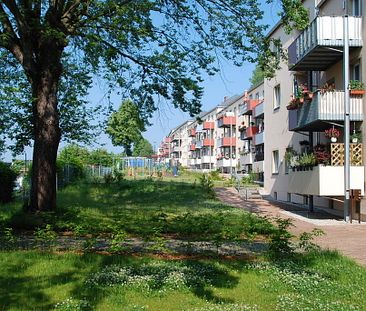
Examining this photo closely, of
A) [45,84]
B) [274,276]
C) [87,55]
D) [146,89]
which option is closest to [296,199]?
[146,89]

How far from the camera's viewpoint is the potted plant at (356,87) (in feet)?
54.9

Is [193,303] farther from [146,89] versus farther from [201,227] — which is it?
[146,89]

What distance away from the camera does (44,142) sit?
→ 13.3 metres

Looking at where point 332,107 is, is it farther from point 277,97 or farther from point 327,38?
point 277,97

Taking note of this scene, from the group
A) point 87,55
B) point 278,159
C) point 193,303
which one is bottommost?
point 193,303

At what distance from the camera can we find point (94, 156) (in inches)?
2266

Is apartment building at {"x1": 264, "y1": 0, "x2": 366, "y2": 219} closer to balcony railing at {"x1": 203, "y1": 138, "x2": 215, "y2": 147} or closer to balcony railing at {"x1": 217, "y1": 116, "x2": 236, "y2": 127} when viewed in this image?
balcony railing at {"x1": 217, "y1": 116, "x2": 236, "y2": 127}

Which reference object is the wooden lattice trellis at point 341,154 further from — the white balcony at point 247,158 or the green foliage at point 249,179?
the white balcony at point 247,158

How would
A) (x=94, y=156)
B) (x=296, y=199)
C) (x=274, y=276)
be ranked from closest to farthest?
1. (x=274, y=276)
2. (x=296, y=199)
3. (x=94, y=156)

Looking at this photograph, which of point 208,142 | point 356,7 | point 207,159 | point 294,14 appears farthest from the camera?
point 207,159

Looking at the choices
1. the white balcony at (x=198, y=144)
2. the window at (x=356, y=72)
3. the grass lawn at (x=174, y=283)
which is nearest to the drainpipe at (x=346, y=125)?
the window at (x=356, y=72)

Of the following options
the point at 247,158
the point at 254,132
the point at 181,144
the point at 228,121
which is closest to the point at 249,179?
the point at 254,132

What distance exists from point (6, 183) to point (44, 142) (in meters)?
7.30

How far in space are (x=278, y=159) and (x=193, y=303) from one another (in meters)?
22.8
